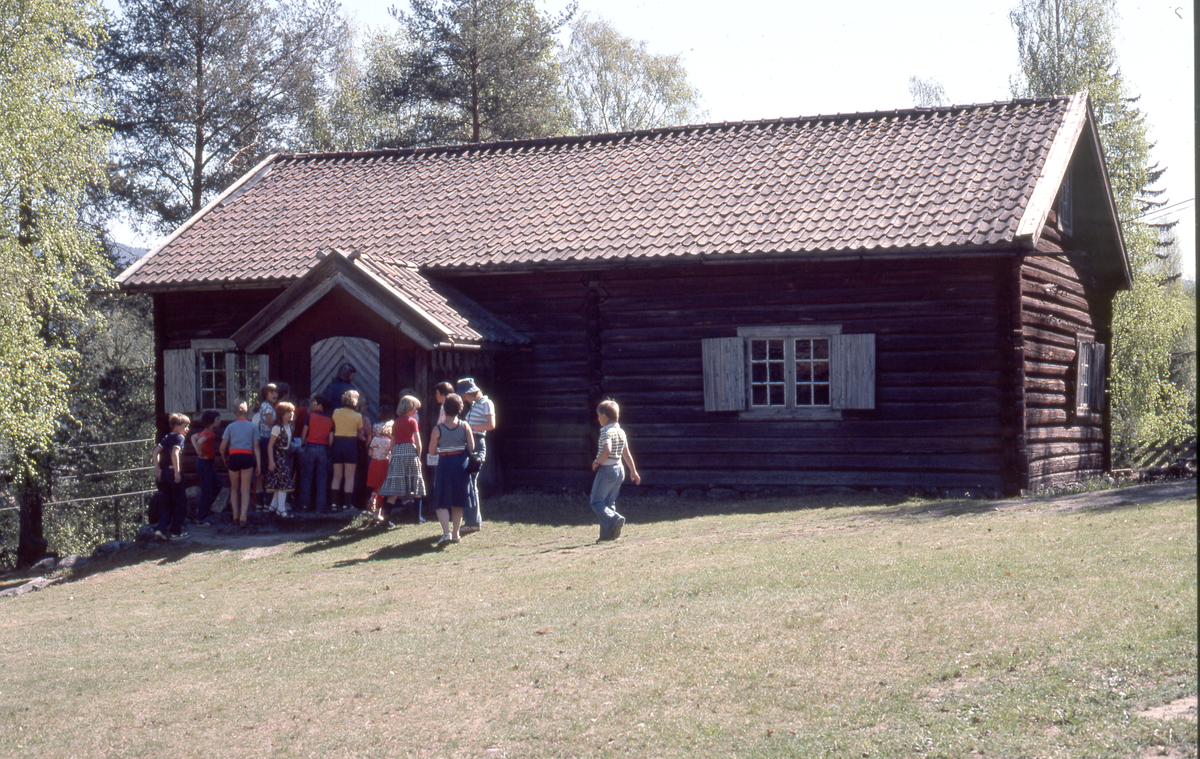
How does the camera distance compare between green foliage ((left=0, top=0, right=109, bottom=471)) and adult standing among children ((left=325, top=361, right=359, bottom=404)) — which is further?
green foliage ((left=0, top=0, right=109, bottom=471))

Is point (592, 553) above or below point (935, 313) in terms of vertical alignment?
below

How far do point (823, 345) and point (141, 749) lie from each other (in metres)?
11.6

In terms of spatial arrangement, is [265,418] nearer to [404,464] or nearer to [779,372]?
[404,464]

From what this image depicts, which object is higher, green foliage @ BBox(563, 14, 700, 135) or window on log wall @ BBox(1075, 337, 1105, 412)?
green foliage @ BBox(563, 14, 700, 135)

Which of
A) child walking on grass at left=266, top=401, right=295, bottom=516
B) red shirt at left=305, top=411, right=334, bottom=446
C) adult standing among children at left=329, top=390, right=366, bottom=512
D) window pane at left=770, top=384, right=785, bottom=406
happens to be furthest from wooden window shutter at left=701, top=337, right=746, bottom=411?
child walking on grass at left=266, top=401, right=295, bottom=516

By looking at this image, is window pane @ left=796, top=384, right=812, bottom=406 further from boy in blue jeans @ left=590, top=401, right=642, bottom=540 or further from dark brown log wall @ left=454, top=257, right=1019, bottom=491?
boy in blue jeans @ left=590, top=401, right=642, bottom=540

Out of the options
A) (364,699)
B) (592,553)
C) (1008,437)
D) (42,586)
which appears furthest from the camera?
(1008,437)

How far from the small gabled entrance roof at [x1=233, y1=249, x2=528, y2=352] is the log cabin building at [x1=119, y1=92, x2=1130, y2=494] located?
4 cm

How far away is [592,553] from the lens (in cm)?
1220

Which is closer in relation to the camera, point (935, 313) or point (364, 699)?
point (364, 699)

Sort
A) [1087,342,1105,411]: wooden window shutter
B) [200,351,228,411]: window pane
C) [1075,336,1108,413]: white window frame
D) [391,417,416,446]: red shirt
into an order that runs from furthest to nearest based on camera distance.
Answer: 1. [200,351,228,411]: window pane
2. [1087,342,1105,411]: wooden window shutter
3. [1075,336,1108,413]: white window frame
4. [391,417,416,446]: red shirt

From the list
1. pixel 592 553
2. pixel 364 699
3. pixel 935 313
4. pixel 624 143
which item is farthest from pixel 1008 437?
pixel 364 699

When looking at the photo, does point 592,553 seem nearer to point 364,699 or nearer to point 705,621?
point 705,621

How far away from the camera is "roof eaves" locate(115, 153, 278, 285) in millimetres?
19469
